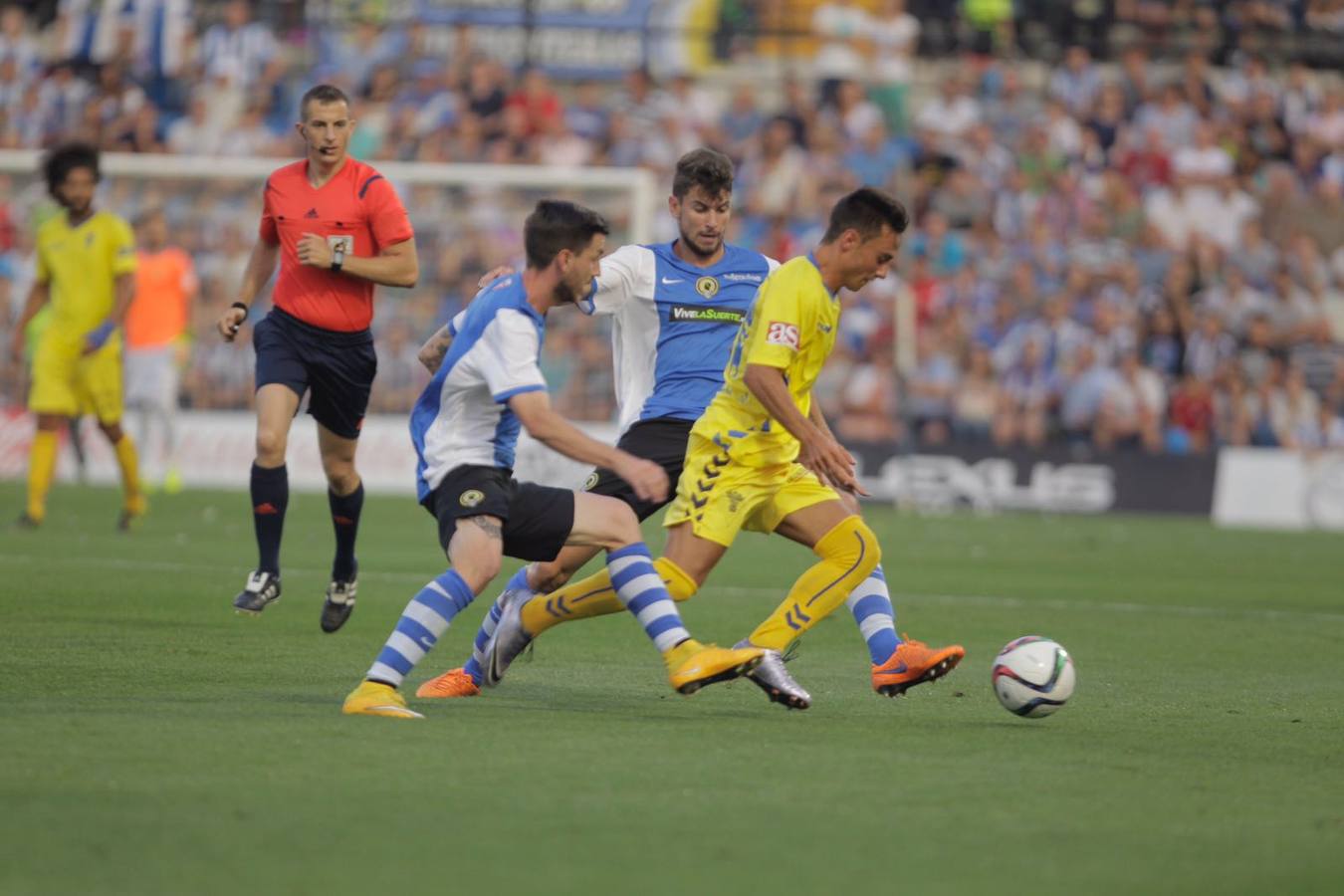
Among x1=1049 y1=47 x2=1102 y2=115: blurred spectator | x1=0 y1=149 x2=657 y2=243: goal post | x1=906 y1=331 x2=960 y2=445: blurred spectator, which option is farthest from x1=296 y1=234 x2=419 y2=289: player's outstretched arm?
x1=1049 y1=47 x2=1102 y2=115: blurred spectator

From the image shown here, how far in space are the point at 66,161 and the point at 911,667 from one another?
8.39m

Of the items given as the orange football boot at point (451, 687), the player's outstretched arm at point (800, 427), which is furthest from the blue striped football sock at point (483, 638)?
the player's outstretched arm at point (800, 427)

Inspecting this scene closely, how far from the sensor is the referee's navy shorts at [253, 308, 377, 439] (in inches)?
367

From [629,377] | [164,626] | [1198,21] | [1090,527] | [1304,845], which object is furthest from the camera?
[1198,21]

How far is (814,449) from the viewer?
23.3 ft

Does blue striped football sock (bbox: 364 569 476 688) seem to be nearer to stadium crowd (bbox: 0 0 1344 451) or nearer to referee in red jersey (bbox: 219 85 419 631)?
referee in red jersey (bbox: 219 85 419 631)

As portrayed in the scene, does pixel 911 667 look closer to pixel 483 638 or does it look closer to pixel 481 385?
pixel 483 638

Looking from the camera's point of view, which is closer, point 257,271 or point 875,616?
point 875,616

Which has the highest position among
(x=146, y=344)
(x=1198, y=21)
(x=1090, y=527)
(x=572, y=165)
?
(x=1198, y=21)

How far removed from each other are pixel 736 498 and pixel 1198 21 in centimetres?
2135

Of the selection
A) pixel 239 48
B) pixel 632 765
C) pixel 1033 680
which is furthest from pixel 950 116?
pixel 632 765

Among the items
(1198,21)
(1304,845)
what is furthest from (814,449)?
(1198,21)

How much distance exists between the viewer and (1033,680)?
7031 mm

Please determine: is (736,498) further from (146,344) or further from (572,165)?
(572,165)
